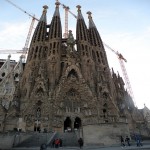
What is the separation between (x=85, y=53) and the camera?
155ft

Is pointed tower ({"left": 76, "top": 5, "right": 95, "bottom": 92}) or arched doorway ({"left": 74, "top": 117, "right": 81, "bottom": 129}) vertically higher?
pointed tower ({"left": 76, "top": 5, "right": 95, "bottom": 92})

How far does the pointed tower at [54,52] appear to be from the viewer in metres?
41.6

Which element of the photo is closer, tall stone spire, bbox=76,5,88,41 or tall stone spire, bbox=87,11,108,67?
tall stone spire, bbox=87,11,108,67

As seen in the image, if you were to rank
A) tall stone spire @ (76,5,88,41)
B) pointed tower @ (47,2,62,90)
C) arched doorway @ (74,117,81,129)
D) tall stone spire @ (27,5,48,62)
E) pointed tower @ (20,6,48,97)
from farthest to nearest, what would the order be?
1. tall stone spire @ (76,5,88,41)
2. tall stone spire @ (27,5,48,62)
3. pointed tower @ (47,2,62,90)
4. pointed tower @ (20,6,48,97)
5. arched doorway @ (74,117,81,129)

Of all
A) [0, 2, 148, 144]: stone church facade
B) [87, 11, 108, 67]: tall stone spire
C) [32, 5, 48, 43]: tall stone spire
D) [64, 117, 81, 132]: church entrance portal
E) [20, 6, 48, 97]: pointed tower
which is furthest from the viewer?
[32, 5, 48, 43]: tall stone spire

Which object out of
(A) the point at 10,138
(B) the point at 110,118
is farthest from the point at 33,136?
(B) the point at 110,118

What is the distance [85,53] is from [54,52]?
7.95 metres

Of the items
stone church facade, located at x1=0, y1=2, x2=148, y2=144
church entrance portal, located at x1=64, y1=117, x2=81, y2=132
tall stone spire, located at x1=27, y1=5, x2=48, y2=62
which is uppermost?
tall stone spire, located at x1=27, y1=5, x2=48, y2=62

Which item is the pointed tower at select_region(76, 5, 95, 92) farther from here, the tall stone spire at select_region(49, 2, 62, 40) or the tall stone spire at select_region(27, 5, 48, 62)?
the tall stone spire at select_region(27, 5, 48, 62)

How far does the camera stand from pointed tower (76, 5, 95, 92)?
42844 millimetres

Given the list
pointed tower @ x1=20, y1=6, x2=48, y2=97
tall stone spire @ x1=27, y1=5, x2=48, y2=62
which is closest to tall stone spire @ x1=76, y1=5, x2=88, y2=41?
tall stone spire @ x1=27, y1=5, x2=48, y2=62

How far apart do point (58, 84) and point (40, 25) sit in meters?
22.5

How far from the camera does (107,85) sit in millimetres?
43719

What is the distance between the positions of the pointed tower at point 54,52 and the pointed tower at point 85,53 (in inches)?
220
